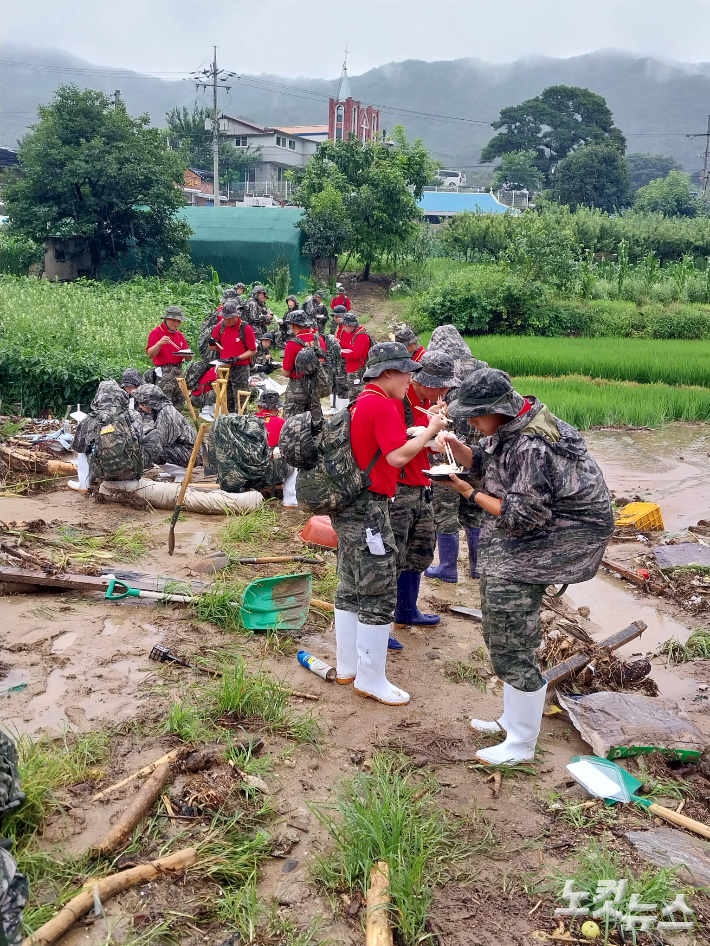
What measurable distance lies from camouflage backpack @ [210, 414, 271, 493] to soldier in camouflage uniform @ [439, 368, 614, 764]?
3.85m

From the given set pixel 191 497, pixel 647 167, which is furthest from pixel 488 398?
pixel 647 167

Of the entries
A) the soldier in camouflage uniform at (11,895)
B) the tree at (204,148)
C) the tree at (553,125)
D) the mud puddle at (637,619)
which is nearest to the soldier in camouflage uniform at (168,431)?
the mud puddle at (637,619)

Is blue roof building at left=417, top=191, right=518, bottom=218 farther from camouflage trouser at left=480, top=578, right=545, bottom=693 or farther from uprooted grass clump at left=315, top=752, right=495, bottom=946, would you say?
uprooted grass clump at left=315, top=752, right=495, bottom=946

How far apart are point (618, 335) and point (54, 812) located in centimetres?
2061

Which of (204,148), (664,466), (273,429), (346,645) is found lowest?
(664,466)

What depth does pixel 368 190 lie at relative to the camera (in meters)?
25.7

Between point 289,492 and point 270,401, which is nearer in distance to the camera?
point 289,492

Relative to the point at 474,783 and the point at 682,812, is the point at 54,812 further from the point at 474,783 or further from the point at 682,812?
the point at 682,812

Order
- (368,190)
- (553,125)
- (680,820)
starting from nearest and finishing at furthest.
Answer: (680,820) → (368,190) → (553,125)

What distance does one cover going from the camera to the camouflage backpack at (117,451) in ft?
23.7

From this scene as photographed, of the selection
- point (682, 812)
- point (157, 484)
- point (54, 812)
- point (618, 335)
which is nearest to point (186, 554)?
point (157, 484)

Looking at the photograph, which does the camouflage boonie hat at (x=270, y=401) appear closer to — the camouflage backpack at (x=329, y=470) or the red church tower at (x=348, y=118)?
the camouflage backpack at (x=329, y=470)

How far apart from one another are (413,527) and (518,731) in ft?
5.09

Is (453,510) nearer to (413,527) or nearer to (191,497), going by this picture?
(413,527)
